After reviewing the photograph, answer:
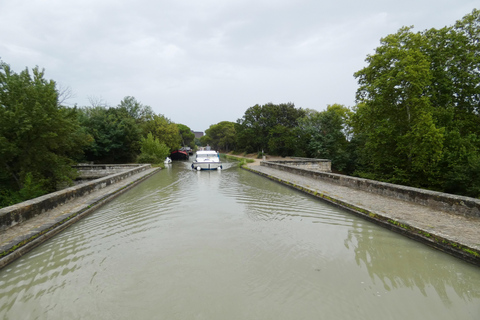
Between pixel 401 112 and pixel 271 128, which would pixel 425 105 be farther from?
pixel 271 128

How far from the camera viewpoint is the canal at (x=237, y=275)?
116 inches

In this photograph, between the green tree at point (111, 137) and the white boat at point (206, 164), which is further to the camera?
the green tree at point (111, 137)

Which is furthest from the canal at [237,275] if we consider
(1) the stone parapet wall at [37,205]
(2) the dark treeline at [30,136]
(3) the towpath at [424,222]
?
(2) the dark treeline at [30,136]

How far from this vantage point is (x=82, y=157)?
1019 inches

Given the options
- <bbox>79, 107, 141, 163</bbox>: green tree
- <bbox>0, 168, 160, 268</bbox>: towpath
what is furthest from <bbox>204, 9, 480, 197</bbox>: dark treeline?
<bbox>79, 107, 141, 163</bbox>: green tree

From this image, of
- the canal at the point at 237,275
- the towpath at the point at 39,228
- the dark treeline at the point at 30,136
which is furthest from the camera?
the dark treeline at the point at 30,136

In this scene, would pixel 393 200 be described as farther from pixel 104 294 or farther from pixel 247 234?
pixel 104 294

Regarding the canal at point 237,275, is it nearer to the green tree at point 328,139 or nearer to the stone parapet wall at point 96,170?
the stone parapet wall at point 96,170

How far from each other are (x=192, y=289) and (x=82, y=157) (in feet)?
92.5

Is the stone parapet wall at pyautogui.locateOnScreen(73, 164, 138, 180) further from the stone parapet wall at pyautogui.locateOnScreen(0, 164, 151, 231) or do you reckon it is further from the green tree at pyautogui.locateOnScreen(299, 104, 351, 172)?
the green tree at pyautogui.locateOnScreen(299, 104, 351, 172)

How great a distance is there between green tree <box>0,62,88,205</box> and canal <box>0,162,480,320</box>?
8.26 metres

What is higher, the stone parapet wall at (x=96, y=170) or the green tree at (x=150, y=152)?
the green tree at (x=150, y=152)

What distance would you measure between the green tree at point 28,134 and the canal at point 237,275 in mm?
8258

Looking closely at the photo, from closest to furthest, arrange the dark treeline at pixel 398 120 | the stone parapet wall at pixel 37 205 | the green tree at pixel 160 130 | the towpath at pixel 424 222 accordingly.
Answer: the towpath at pixel 424 222
the stone parapet wall at pixel 37 205
the dark treeline at pixel 398 120
the green tree at pixel 160 130
